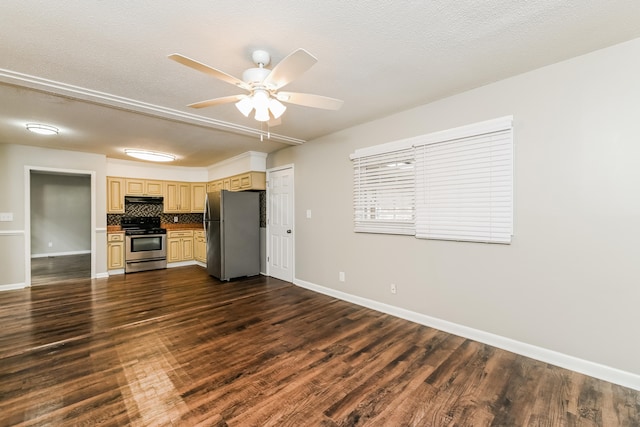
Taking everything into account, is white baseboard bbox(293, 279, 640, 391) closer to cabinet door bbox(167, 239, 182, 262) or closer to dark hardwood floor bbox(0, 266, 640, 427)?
dark hardwood floor bbox(0, 266, 640, 427)

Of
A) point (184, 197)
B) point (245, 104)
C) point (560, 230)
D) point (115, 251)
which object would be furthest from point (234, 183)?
point (560, 230)

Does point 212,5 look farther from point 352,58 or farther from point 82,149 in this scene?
point 82,149

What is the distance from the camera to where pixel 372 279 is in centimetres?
355

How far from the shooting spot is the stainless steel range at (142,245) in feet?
18.8

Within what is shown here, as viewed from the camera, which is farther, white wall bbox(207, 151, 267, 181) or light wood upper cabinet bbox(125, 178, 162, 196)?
light wood upper cabinet bbox(125, 178, 162, 196)

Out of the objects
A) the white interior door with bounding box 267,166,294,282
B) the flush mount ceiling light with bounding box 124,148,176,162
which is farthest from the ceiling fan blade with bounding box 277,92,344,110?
the flush mount ceiling light with bounding box 124,148,176,162

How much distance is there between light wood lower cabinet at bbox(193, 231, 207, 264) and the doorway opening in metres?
2.76

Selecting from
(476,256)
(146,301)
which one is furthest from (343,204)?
(146,301)

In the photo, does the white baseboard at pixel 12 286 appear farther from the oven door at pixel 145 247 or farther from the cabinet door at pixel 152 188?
the cabinet door at pixel 152 188

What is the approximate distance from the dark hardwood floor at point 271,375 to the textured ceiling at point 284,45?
241 cm

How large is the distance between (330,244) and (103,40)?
3.24 metres

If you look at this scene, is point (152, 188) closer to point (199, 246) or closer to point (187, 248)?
point (187, 248)

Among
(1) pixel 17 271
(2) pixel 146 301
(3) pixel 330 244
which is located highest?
(3) pixel 330 244

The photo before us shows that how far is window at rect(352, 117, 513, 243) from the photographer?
8.19 ft
